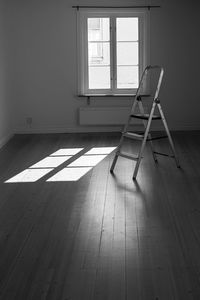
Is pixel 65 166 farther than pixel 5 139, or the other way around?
pixel 5 139

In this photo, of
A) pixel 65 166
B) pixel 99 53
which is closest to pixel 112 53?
pixel 99 53

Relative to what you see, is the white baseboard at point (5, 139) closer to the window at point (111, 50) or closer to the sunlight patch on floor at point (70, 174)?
the window at point (111, 50)

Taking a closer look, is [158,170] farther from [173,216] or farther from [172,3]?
[172,3]

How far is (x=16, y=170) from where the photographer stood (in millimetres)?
6816

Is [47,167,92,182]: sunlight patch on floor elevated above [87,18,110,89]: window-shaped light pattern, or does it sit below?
below

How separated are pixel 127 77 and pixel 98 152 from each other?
201cm

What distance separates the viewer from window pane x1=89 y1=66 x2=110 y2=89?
369 inches

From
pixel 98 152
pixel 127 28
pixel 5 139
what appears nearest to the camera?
pixel 98 152

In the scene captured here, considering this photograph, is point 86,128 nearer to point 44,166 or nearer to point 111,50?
point 111,50

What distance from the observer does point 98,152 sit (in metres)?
7.88

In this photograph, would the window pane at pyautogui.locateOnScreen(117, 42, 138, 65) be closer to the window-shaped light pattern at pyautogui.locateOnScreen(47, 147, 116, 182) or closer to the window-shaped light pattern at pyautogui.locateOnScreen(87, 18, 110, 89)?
the window-shaped light pattern at pyautogui.locateOnScreen(87, 18, 110, 89)

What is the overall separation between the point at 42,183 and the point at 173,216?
5.82ft

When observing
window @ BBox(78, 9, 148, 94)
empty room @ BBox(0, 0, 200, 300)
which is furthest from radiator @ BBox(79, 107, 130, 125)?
window @ BBox(78, 9, 148, 94)

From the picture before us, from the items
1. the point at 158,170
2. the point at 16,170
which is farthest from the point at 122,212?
the point at 16,170
